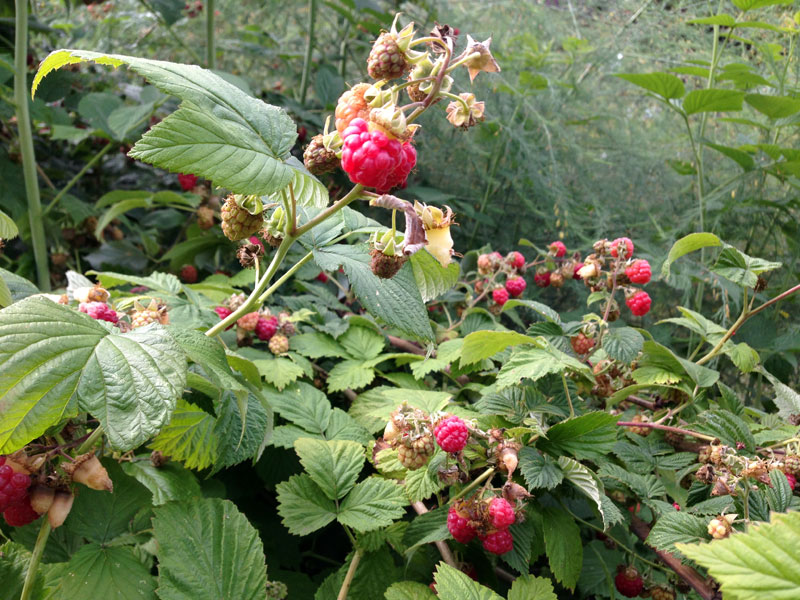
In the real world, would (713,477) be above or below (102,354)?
Answer: below

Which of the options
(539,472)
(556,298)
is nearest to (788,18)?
(556,298)

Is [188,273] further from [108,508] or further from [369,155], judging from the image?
[369,155]

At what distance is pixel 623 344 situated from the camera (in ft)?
2.61

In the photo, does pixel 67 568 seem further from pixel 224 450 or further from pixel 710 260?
pixel 710 260

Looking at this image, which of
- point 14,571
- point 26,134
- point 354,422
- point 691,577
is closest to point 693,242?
point 691,577

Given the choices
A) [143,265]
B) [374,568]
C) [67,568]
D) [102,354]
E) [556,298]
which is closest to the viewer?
[102,354]

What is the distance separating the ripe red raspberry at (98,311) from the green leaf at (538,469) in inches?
17.5

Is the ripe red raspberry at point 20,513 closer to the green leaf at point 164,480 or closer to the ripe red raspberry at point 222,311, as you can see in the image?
the green leaf at point 164,480

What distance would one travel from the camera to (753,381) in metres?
1.45

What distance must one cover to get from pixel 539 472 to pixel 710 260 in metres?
1.14

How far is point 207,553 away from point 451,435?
0.27m

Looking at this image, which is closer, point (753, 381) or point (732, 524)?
point (732, 524)

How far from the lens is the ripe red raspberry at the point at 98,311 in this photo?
1.90ft

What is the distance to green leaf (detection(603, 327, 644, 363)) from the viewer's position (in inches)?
30.7
